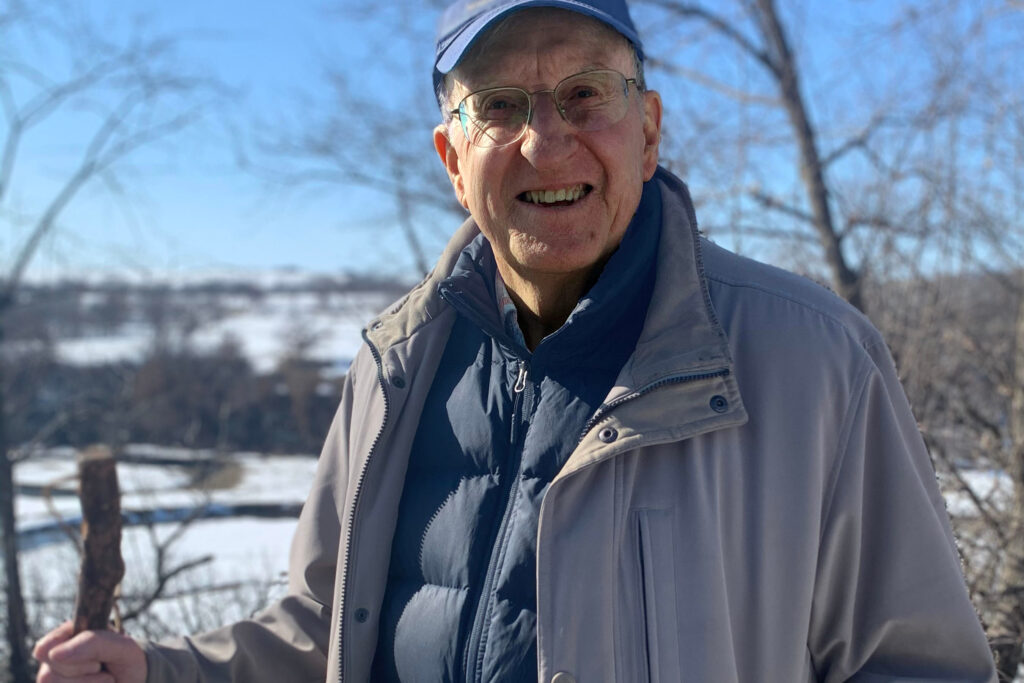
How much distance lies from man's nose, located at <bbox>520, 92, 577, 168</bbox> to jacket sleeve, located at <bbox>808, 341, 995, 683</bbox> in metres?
0.63

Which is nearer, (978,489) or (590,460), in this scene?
(590,460)

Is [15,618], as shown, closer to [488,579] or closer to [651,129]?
[488,579]

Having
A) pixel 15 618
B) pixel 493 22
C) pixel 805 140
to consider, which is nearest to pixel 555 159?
pixel 493 22

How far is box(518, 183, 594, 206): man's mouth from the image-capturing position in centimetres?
160

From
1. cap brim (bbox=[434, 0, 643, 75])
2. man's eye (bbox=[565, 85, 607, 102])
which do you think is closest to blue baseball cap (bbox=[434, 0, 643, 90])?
cap brim (bbox=[434, 0, 643, 75])

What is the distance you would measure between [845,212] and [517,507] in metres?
5.40

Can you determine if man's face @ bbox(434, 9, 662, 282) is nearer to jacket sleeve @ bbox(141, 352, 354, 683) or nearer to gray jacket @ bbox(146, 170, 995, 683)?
gray jacket @ bbox(146, 170, 995, 683)

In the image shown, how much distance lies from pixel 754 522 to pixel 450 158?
3.17ft

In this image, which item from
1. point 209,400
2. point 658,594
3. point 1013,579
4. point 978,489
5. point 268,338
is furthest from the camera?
point 268,338

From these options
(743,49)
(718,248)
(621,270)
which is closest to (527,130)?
(621,270)

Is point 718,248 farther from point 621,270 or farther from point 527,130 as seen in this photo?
point 527,130

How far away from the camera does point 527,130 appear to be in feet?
5.25

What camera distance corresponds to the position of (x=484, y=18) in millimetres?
1568

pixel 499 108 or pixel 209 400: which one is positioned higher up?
pixel 209 400
